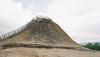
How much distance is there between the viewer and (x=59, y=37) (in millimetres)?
86062

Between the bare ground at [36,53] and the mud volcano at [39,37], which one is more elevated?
the mud volcano at [39,37]

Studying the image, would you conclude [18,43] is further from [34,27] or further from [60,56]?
[60,56]

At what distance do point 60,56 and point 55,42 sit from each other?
1383 inches

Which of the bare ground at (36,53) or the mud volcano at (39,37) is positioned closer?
the bare ground at (36,53)

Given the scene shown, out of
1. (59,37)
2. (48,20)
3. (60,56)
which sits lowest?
(60,56)

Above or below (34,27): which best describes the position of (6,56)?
below

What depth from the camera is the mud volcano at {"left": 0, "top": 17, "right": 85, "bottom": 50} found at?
245ft

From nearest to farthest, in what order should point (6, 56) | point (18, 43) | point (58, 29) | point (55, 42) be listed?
point (6, 56), point (18, 43), point (55, 42), point (58, 29)

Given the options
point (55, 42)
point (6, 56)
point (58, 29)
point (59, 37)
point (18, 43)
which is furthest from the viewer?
point (58, 29)

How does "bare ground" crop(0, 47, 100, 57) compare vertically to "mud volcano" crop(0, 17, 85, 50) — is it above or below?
below

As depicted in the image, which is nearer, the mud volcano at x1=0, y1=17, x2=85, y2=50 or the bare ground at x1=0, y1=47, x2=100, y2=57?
the bare ground at x1=0, y1=47, x2=100, y2=57

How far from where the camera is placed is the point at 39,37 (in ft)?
270

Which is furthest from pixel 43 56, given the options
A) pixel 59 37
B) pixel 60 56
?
pixel 59 37

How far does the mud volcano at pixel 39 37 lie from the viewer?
74625mm
